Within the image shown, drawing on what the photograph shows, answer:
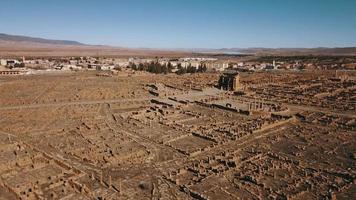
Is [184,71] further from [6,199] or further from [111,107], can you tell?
[6,199]

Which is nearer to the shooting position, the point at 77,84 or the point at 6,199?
the point at 6,199

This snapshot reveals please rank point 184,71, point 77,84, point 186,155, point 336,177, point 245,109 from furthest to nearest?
point 184,71
point 77,84
point 245,109
point 186,155
point 336,177

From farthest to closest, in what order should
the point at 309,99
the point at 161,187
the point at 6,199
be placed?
the point at 309,99
the point at 161,187
the point at 6,199

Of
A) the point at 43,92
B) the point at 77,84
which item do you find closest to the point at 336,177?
the point at 43,92

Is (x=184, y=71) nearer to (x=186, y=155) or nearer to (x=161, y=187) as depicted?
(x=186, y=155)

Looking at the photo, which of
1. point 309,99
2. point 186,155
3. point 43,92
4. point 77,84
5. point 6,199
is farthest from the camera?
point 77,84

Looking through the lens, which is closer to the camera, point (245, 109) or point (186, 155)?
point (186, 155)

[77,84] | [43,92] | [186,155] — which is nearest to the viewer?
[186,155]

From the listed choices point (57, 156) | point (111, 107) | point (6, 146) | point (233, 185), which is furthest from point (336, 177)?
point (111, 107)

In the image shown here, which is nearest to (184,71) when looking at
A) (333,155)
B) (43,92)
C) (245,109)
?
(43,92)
